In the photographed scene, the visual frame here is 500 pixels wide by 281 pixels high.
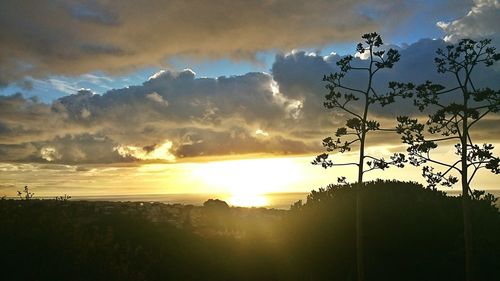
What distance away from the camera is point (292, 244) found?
739 inches

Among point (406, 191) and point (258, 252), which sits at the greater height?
point (406, 191)

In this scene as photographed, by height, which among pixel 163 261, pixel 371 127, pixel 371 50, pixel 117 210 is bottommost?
pixel 163 261

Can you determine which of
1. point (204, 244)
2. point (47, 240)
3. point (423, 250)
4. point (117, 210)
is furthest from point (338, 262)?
point (117, 210)

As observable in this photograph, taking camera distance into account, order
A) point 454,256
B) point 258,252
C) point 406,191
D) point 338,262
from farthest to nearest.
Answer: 1. point 258,252
2. point 406,191
3. point 338,262
4. point 454,256

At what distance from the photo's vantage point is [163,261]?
1947 centimetres

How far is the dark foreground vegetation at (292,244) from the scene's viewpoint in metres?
16.2

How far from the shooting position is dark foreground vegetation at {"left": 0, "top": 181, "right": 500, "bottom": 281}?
16.2m

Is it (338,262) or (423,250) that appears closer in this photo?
(423,250)

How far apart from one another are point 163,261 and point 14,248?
18.0ft

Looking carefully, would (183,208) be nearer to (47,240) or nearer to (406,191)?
(47,240)

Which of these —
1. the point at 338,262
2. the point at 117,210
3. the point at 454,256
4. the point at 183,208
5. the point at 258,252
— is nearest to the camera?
the point at 454,256

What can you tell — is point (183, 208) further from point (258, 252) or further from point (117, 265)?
point (117, 265)

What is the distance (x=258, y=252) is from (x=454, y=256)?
27.8ft

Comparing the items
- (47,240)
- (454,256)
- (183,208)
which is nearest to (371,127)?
(454,256)
